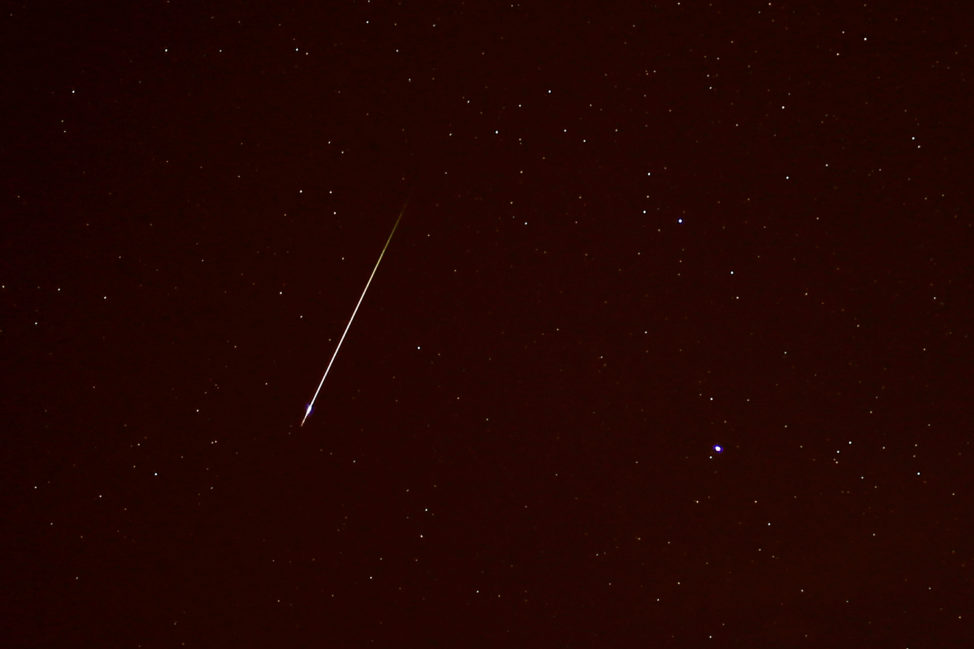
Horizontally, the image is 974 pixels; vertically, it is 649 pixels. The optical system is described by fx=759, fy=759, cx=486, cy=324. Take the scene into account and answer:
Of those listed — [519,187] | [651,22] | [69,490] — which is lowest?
[69,490]

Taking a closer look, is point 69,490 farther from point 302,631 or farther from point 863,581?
point 863,581

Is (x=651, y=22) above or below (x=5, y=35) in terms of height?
above

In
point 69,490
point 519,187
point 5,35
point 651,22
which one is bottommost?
point 69,490

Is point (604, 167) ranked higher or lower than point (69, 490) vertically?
higher

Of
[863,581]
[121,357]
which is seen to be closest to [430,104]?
[121,357]

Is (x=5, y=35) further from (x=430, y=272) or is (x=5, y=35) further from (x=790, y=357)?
(x=790, y=357)

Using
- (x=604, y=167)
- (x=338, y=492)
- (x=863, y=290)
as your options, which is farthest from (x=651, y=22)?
(x=338, y=492)
